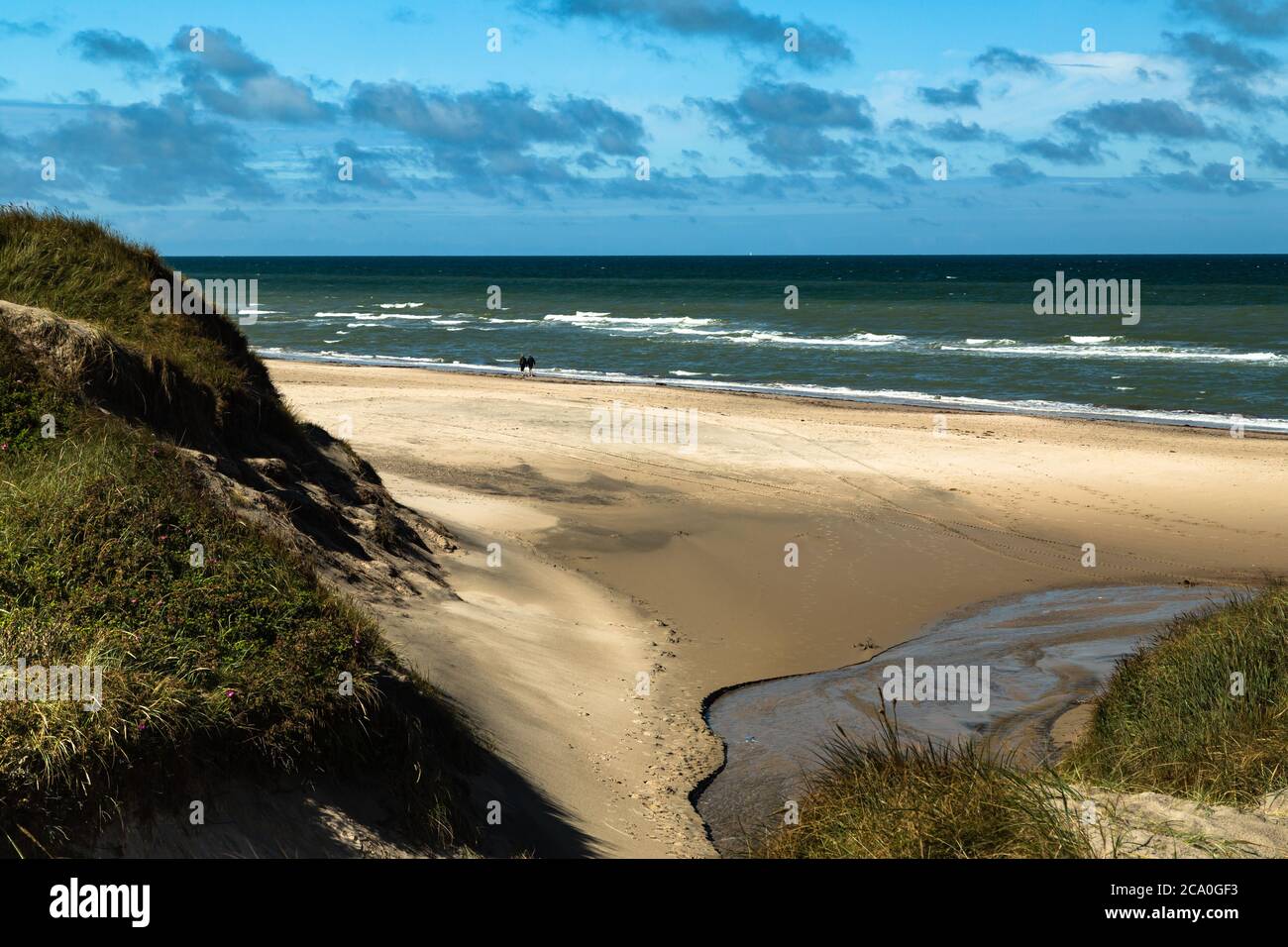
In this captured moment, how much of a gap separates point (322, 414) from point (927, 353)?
88.8 ft

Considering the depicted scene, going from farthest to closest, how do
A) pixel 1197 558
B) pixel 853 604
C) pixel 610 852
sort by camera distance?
pixel 1197 558, pixel 853 604, pixel 610 852

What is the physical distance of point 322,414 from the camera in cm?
2548

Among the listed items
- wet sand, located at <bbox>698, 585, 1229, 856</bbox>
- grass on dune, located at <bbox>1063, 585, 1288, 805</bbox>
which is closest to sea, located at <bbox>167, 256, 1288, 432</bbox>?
wet sand, located at <bbox>698, 585, 1229, 856</bbox>

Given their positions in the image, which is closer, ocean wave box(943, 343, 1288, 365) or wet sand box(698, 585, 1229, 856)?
wet sand box(698, 585, 1229, 856)

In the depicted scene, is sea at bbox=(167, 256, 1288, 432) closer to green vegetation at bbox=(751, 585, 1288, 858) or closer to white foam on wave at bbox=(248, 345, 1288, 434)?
white foam on wave at bbox=(248, 345, 1288, 434)

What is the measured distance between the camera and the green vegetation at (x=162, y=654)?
4934mm

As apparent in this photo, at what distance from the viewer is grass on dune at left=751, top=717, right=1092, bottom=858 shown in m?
5.11

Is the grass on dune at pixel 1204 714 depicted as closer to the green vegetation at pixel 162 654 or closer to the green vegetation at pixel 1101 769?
the green vegetation at pixel 1101 769

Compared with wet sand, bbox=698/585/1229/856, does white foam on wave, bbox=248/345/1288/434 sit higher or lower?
higher

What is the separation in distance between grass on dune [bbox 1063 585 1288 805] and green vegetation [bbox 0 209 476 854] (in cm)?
397

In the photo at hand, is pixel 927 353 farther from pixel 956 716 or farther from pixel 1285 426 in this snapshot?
pixel 956 716

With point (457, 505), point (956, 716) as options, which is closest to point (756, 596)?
point (956, 716)

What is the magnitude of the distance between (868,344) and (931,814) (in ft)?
150

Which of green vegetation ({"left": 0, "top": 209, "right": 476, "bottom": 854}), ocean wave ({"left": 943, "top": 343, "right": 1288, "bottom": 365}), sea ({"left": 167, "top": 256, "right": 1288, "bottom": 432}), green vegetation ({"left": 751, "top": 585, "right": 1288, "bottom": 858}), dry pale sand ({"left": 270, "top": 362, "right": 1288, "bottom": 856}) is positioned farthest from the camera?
ocean wave ({"left": 943, "top": 343, "right": 1288, "bottom": 365})
